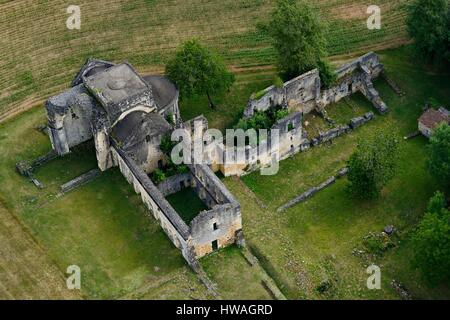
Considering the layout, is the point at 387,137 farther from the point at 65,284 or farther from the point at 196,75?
the point at 65,284

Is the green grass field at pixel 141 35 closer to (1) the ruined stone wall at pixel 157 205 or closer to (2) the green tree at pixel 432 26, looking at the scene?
(2) the green tree at pixel 432 26

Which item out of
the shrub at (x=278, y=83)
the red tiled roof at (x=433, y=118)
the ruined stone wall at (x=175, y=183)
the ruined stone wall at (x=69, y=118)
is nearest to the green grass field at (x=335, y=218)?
the red tiled roof at (x=433, y=118)

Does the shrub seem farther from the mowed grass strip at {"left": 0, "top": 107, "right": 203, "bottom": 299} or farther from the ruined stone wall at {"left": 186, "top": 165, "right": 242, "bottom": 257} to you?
the mowed grass strip at {"left": 0, "top": 107, "right": 203, "bottom": 299}

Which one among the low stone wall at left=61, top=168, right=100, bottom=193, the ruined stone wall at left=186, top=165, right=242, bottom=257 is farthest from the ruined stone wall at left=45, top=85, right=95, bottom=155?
the ruined stone wall at left=186, top=165, right=242, bottom=257

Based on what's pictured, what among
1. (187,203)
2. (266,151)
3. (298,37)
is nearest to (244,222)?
(187,203)

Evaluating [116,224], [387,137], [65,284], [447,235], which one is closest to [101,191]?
[116,224]

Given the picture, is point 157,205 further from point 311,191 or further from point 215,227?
point 311,191
